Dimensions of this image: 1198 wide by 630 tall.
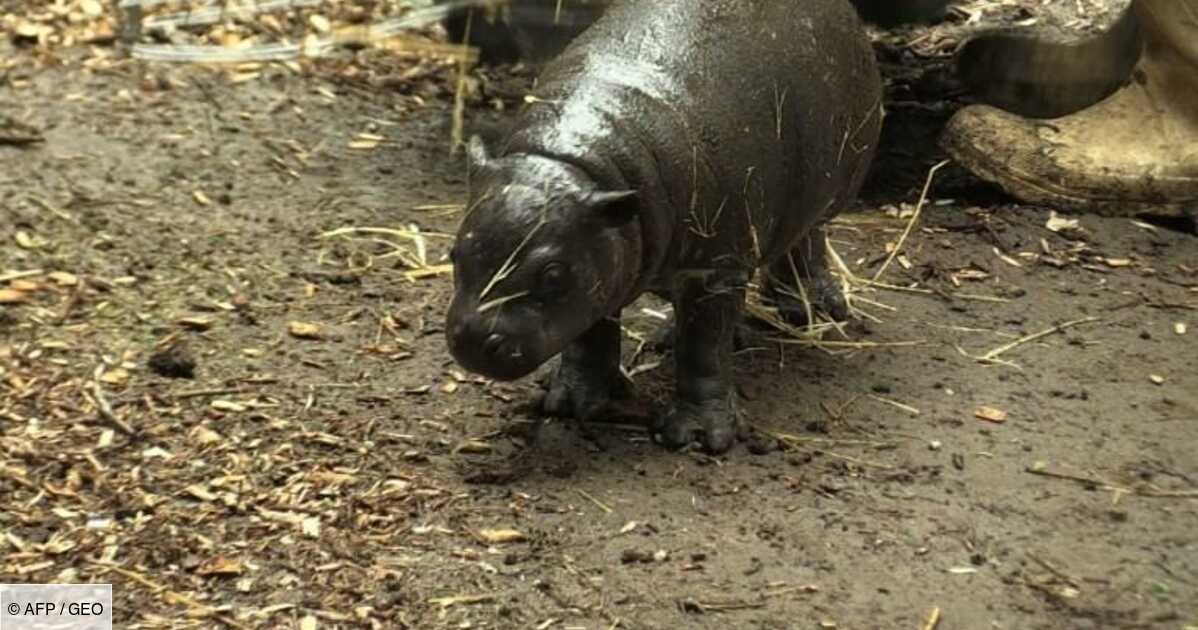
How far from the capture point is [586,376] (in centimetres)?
449

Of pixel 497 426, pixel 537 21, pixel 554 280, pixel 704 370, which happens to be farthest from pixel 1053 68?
pixel 554 280

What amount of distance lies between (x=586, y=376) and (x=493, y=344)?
0.63m

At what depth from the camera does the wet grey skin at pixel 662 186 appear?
3.89m

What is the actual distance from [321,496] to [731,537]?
1039mm

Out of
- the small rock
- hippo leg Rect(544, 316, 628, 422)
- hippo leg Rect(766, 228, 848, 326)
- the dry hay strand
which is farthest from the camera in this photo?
the dry hay strand

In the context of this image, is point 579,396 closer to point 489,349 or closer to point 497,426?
point 497,426

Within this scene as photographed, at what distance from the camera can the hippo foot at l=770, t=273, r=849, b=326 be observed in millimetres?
5191

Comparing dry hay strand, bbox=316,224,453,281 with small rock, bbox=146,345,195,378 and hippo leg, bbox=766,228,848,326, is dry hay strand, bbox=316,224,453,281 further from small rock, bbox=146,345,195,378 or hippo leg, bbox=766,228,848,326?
hippo leg, bbox=766,228,848,326

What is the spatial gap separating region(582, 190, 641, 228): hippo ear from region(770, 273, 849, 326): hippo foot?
1.39 metres

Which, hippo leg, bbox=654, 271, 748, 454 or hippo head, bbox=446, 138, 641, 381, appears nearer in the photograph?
hippo head, bbox=446, 138, 641, 381

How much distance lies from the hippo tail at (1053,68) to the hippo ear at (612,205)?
2.79 meters

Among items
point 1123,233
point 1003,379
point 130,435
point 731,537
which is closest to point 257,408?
point 130,435

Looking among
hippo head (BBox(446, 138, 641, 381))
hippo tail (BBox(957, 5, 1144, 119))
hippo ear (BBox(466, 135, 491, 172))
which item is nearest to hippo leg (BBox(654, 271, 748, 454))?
hippo head (BBox(446, 138, 641, 381))

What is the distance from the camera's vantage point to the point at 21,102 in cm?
645
